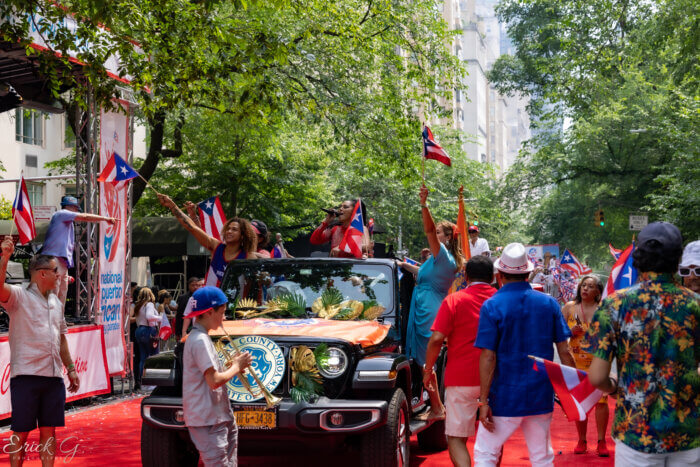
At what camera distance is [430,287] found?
8797mm

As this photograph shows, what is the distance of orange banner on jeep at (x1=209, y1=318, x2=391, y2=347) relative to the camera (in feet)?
24.3

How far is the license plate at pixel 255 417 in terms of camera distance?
685 cm

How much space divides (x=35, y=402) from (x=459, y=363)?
11.1 feet

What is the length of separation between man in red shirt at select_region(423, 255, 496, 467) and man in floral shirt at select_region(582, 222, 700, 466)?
2539 millimetres

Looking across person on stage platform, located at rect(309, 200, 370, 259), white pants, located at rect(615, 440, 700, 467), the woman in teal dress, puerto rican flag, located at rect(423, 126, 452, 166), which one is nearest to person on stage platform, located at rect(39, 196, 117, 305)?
person on stage platform, located at rect(309, 200, 370, 259)

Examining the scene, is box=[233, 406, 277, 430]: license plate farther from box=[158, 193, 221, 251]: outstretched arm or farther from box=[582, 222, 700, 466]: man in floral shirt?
box=[582, 222, 700, 466]: man in floral shirt

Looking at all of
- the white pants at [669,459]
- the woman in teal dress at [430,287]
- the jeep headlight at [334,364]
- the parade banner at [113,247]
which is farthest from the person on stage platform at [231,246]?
the white pants at [669,459]

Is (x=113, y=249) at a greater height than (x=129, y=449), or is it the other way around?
(x=113, y=249)

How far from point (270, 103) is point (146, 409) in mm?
6245

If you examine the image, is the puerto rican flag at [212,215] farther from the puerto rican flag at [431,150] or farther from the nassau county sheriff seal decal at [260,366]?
the nassau county sheriff seal decal at [260,366]

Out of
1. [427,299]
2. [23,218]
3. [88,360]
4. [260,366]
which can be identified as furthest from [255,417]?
[23,218]

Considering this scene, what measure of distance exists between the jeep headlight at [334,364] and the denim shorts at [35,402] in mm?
2150

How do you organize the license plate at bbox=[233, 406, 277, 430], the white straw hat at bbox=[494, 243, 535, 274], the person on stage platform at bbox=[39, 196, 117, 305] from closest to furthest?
1. the white straw hat at bbox=[494, 243, 535, 274]
2. the license plate at bbox=[233, 406, 277, 430]
3. the person on stage platform at bbox=[39, 196, 117, 305]

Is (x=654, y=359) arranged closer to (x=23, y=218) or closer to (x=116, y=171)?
(x=116, y=171)
